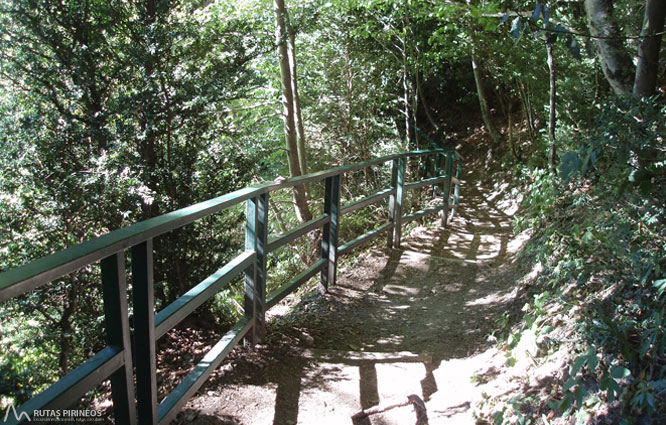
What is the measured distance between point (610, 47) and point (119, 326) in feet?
14.1

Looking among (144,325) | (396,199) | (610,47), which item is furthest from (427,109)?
(144,325)

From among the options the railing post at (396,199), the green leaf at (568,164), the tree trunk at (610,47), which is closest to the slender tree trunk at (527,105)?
the railing post at (396,199)

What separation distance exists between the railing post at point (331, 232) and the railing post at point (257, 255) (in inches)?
50.1

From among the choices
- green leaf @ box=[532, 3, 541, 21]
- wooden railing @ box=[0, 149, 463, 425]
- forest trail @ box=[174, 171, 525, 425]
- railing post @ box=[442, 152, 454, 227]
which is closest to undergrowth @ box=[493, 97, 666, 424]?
forest trail @ box=[174, 171, 525, 425]

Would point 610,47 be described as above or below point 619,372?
above

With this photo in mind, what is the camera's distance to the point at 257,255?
353cm

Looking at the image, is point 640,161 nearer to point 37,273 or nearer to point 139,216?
point 37,273

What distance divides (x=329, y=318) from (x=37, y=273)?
3339 millimetres

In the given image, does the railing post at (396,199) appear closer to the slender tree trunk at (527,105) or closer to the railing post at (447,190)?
the railing post at (447,190)

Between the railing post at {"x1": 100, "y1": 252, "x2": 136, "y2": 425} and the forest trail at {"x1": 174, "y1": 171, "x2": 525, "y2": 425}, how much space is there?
0.72 m

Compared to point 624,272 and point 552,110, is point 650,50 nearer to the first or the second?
point 624,272

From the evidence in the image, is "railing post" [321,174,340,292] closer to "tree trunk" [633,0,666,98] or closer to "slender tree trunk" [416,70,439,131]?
"tree trunk" [633,0,666,98]

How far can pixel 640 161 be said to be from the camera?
2.64 metres

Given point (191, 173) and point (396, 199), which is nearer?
point (191, 173)
